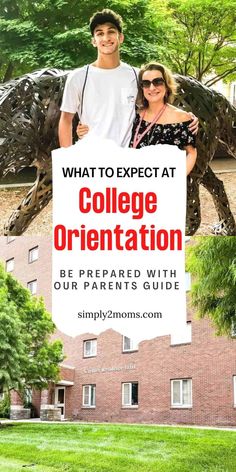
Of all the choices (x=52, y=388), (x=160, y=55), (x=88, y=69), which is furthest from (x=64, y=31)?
(x=52, y=388)

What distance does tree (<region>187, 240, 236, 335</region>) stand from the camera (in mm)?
2504

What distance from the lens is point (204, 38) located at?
2.58 m

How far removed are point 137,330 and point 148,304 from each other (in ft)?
0.28

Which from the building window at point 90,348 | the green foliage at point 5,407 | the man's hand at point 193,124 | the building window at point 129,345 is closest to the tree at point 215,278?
the building window at point 129,345

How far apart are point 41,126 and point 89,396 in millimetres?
1520

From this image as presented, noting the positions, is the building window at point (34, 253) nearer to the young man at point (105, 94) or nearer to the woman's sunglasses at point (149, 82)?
the young man at point (105, 94)

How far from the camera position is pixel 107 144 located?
1792mm

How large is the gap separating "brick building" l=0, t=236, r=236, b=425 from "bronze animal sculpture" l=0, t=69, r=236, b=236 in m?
0.53

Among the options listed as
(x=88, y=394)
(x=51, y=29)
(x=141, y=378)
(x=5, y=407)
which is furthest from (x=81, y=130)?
(x=5, y=407)

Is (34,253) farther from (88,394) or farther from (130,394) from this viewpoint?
(130,394)

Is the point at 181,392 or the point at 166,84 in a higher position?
the point at 166,84

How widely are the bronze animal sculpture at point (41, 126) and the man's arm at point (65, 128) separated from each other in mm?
47

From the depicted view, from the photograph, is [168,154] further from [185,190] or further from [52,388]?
[52,388]

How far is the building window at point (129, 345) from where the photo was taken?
9.18 feet
